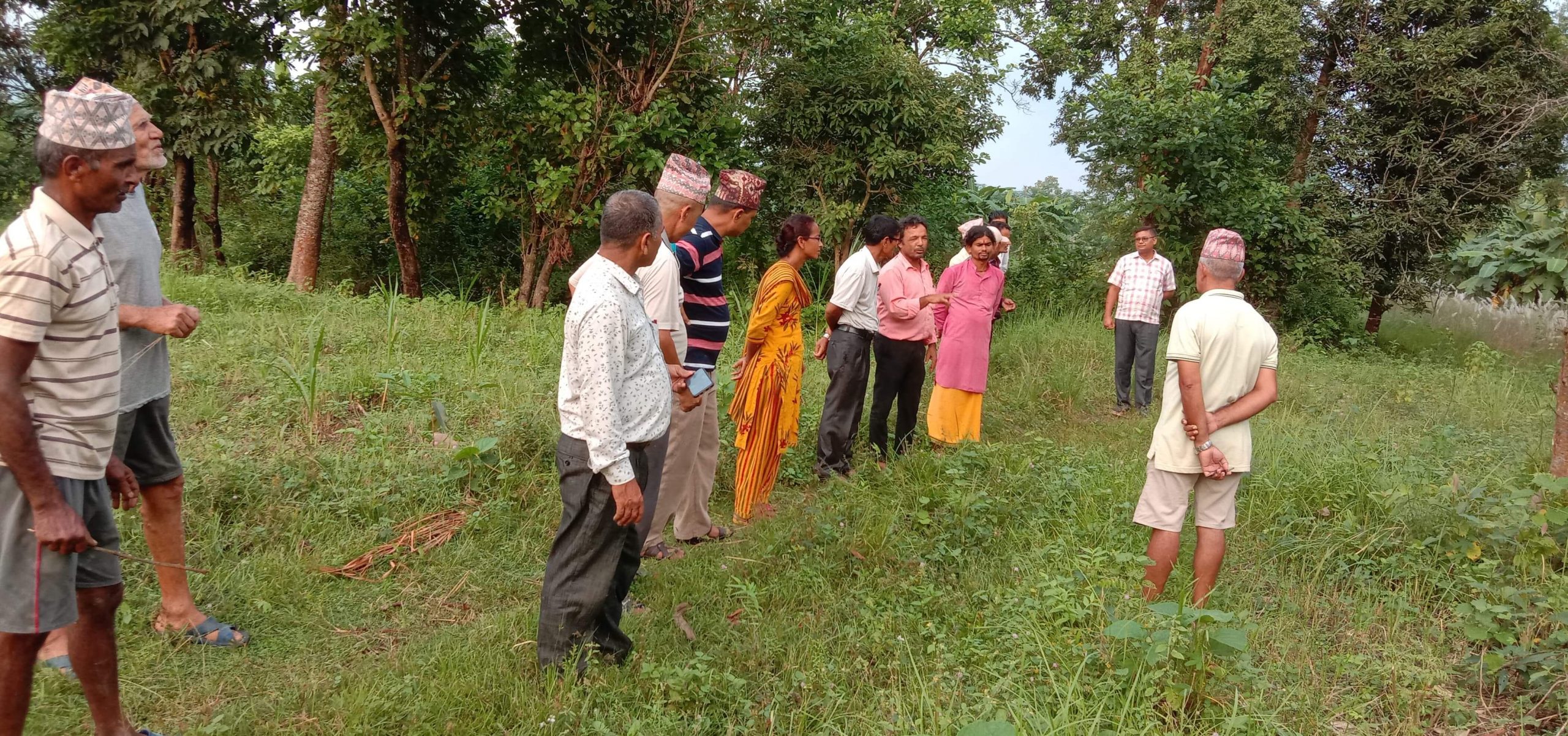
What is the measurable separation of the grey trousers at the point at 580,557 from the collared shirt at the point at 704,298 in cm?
142

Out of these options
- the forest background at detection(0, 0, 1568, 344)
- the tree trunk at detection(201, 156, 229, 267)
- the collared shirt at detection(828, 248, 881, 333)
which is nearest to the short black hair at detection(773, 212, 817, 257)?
the collared shirt at detection(828, 248, 881, 333)

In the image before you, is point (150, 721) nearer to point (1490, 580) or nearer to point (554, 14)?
point (1490, 580)

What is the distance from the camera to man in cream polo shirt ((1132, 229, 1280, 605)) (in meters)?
3.58

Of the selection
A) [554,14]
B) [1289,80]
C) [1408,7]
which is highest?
[1408,7]

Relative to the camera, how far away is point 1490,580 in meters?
3.91

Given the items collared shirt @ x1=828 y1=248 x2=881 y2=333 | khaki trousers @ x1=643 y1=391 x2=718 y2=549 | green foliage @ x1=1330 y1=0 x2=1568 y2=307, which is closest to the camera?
khaki trousers @ x1=643 y1=391 x2=718 y2=549

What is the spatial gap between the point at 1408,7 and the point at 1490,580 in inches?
528

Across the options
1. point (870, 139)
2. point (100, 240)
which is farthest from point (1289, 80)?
point (100, 240)

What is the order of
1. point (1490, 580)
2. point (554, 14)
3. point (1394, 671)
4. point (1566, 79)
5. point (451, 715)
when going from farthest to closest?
point (1566, 79)
point (554, 14)
point (1490, 580)
point (1394, 671)
point (451, 715)

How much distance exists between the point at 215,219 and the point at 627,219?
1260 centimetres

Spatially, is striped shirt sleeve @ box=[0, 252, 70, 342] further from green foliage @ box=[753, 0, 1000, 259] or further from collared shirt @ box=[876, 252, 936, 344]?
green foliage @ box=[753, 0, 1000, 259]

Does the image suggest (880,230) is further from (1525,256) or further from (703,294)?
(1525,256)

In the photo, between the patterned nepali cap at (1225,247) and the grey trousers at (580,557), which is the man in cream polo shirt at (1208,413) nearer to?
the patterned nepali cap at (1225,247)

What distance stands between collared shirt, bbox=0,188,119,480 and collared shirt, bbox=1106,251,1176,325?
732 cm
